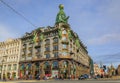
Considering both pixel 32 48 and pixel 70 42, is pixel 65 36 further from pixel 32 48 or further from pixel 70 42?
pixel 32 48

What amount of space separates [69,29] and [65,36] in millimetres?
4140

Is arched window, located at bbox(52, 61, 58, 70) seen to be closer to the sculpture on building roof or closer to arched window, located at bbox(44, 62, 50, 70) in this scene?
arched window, located at bbox(44, 62, 50, 70)

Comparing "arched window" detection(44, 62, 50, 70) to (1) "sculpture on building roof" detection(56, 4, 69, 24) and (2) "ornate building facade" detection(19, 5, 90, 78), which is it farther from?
(1) "sculpture on building roof" detection(56, 4, 69, 24)

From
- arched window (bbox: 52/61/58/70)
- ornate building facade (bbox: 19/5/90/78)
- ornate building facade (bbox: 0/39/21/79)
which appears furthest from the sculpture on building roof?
ornate building facade (bbox: 0/39/21/79)

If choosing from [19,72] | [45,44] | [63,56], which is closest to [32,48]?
[45,44]

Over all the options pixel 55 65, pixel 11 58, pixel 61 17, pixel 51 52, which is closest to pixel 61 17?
pixel 61 17

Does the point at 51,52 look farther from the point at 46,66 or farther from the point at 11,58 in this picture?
the point at 11,58

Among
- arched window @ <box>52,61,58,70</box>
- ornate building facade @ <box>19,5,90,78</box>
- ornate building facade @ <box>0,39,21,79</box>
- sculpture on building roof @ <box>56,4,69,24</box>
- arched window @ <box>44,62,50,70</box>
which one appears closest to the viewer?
ornate building facade @ <box>19,5,90,78</box>

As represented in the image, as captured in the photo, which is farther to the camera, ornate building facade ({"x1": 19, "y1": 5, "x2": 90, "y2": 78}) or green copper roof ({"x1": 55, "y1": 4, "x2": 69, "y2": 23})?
green copper roof ({"x1": 55, "y1": 4, "x2": 69, "y2": 23})

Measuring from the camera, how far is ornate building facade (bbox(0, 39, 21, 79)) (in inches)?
3017

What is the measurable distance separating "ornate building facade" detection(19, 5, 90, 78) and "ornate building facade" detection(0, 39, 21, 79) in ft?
10.8

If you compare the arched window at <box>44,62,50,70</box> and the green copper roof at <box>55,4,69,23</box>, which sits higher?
the green copper roof at <box>55,4,69,23</box>

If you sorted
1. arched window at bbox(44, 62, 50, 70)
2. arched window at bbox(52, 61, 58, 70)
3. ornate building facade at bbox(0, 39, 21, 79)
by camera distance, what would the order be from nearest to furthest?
arched window at bbox(52, 61, 58, 70) → arched window at bbox(44, 62, 50, 70) → ornate building facade at bbox(0, 39, 21, 79)

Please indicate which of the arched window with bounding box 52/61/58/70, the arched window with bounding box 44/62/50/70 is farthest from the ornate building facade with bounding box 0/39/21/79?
the arched window with bounding box 52/61/58/70
